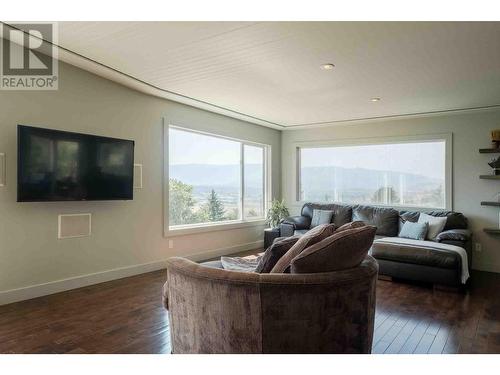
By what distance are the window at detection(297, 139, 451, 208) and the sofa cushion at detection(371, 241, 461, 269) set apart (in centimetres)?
178

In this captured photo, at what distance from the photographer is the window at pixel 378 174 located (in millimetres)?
5949

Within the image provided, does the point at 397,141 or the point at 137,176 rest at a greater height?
the point at 397,141

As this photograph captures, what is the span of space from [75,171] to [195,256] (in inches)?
96.0

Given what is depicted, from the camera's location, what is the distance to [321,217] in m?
Result: 6.31

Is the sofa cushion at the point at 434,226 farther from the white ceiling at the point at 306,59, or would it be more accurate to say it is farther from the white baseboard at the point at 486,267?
the white ceiling at the point at 306,59

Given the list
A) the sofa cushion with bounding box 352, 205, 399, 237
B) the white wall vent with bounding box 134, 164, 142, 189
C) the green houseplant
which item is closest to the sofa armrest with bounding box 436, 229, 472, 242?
the sofa cushion with bounding box 352, 205, 399, 237

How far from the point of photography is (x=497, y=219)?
5.33 metres

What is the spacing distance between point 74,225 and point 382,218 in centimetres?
459

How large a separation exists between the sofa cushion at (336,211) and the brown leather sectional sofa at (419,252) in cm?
15

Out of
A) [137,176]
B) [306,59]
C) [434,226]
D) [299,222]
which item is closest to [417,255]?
[434,226]

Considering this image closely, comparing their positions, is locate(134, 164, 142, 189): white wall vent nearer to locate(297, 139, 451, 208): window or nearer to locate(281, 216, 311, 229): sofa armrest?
locate(281, 216, 311, 229): sofa armrest

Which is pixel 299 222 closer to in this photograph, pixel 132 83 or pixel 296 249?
pixel 132 83

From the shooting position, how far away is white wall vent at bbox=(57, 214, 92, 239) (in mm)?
3852
